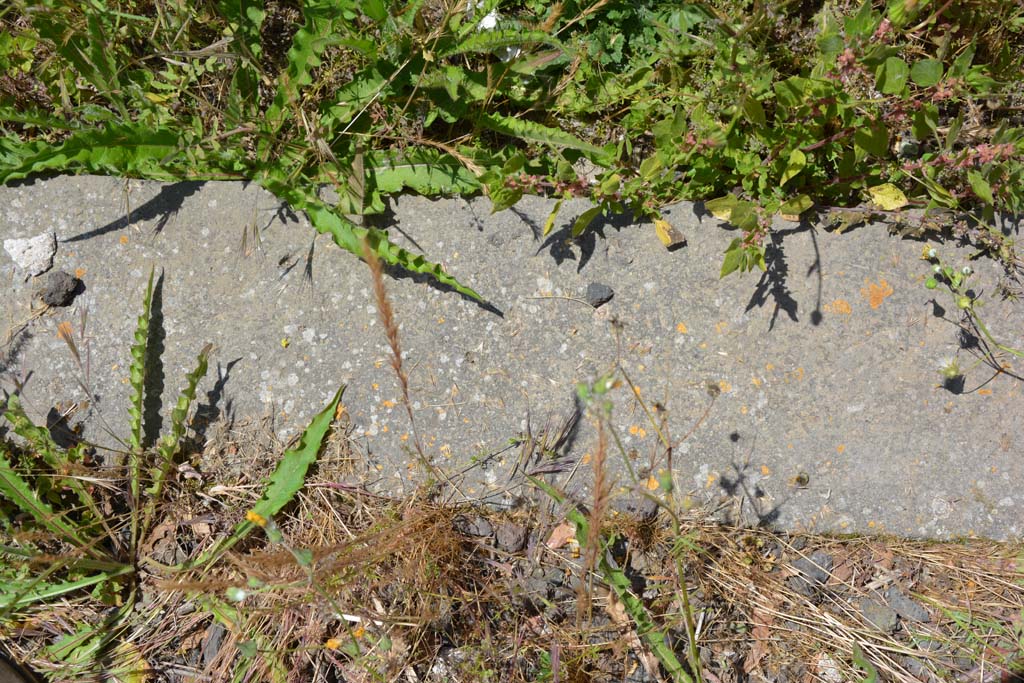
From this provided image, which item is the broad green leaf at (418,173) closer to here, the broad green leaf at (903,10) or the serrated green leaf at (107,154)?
the serrated green leaf at (107,154)

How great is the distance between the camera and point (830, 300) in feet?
8.06

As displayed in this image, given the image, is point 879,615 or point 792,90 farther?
point 879,615

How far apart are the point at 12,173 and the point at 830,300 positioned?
2.79 m

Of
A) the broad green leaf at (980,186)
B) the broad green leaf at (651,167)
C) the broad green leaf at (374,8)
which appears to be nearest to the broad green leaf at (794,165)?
the broad green leaf at (651,167)

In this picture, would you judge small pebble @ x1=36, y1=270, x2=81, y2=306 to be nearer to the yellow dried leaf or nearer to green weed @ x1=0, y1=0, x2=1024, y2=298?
green weed @ x1=0, y1=0, x2=1024, y2=298

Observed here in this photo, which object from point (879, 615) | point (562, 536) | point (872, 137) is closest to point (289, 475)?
point (562, 536)

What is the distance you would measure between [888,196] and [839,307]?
1.40 ft

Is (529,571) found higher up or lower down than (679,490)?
lower down

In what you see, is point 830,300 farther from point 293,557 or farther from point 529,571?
point 293,557

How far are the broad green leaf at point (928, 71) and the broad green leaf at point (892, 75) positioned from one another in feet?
0.08

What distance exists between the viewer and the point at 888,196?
97.8 inches

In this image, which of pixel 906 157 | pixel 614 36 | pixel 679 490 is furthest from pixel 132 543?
pixel 906 157

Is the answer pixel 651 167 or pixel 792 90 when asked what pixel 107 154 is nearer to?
pixel 651 167

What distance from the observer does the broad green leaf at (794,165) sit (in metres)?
2.33
